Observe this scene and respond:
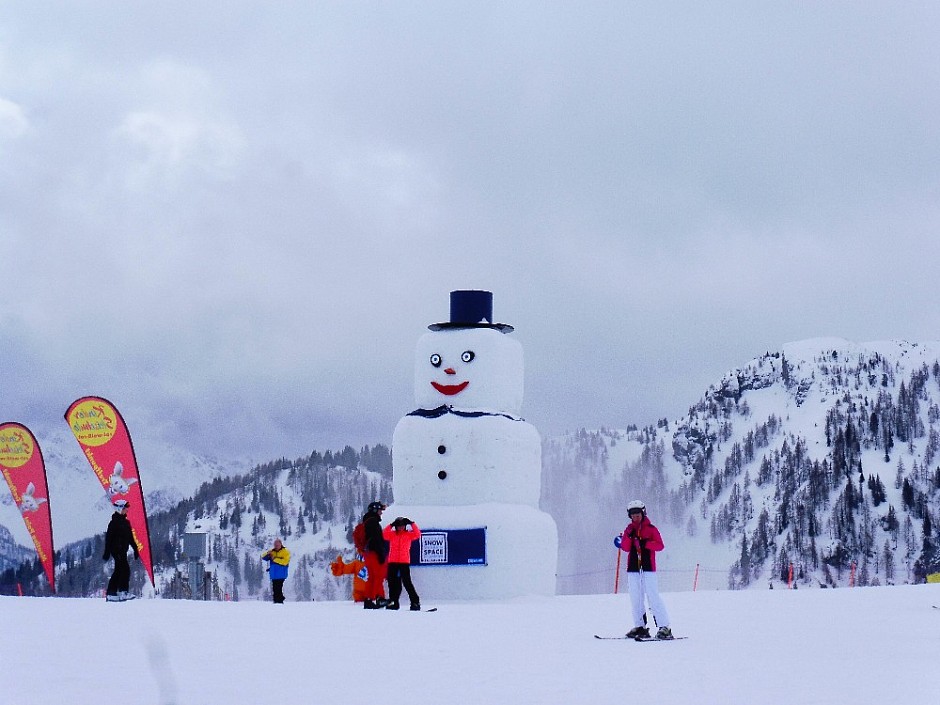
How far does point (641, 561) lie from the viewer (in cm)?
1212

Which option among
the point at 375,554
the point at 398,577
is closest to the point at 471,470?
the point at 375,554

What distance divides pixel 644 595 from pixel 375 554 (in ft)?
18.8

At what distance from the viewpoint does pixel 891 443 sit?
7387 inches

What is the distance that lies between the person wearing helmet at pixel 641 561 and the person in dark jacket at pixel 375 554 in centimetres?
558

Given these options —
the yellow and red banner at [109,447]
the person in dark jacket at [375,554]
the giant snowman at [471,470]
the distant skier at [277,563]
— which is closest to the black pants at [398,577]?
the person in dark jacket at [375,554]

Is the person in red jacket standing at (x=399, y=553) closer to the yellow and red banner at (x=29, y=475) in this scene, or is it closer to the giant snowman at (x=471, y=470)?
the giant snowman at (x=471, y=470)

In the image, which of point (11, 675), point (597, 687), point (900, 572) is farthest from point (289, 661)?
point (900, 572)

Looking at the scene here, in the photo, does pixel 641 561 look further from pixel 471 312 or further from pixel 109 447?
pixel 109 447

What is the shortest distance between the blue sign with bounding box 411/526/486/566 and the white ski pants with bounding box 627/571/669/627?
7703 millimetres

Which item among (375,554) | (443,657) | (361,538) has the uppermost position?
(361,538)

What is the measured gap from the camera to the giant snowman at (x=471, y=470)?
65.5 feet

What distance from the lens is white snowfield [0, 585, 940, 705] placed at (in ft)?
25.1

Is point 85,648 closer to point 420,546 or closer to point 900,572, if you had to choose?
point 420,546

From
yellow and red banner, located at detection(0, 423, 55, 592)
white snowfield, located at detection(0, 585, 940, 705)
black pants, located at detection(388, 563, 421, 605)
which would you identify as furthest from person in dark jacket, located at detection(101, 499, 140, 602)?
yellow and red banner, located at detection(0, 423, 55, 592)
